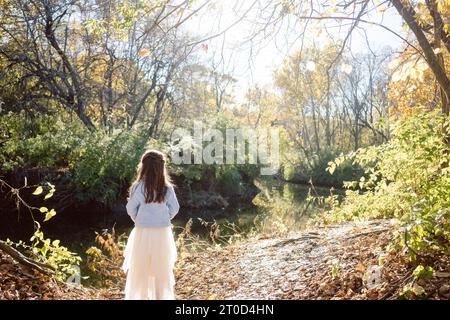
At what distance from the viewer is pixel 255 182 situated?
26.9m

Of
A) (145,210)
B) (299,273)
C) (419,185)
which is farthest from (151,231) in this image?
(419,185)

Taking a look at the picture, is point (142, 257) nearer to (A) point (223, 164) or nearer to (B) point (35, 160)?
(B) point (35, 160)

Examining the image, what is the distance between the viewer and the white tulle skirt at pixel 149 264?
488cm

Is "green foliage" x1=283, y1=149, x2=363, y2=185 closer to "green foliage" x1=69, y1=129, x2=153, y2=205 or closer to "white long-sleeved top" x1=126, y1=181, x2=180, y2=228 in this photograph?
"green foliage" x1=69, y1=129, x2=153, y2=205

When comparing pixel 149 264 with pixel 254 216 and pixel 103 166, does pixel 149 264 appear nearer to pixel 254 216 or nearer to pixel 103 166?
pixel 103 166

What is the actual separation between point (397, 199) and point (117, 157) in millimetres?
13029

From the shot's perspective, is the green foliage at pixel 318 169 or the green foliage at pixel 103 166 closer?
the green foliage at pixel 103 166

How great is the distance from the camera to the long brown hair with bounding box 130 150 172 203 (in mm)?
4824

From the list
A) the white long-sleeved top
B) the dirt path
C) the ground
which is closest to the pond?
the dirt path

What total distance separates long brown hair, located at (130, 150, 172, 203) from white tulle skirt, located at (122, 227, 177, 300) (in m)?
0.38

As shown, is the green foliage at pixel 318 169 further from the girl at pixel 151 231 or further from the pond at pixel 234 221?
the girl at pixel 151 231

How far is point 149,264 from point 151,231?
0.38 m

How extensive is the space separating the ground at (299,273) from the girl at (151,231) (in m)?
0.80

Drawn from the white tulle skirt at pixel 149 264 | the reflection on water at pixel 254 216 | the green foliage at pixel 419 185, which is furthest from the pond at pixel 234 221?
the white tulle skirt at pixel 149 264
